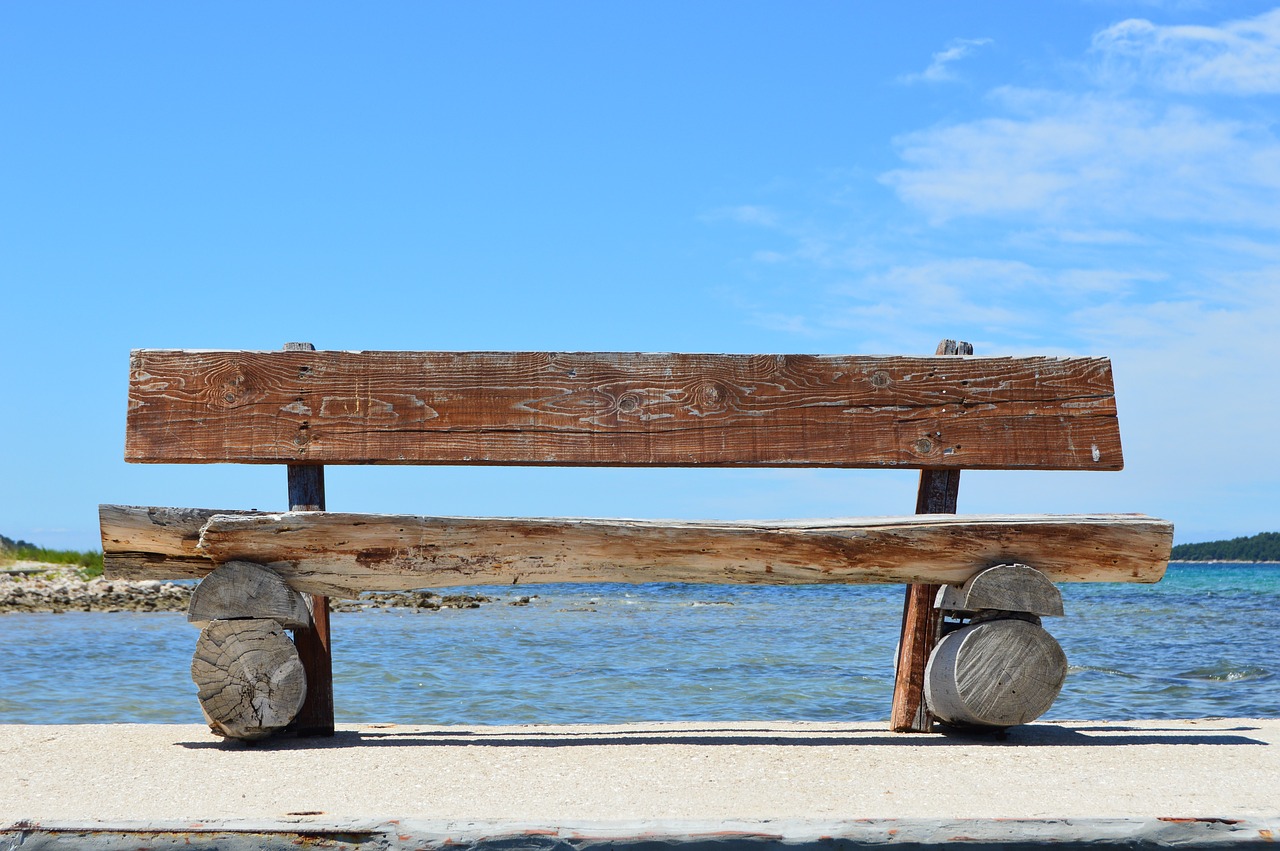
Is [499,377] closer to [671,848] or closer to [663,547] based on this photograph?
[663,547]

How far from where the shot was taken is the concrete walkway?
10.7 feet

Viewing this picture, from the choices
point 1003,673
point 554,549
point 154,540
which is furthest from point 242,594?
point 1003,673

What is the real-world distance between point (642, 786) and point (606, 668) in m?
7.43

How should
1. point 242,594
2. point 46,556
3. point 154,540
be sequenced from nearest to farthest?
point 242,594 → point 154,540 → point 46,556

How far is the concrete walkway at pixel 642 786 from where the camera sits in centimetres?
325

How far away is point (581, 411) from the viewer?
5578 millimetres

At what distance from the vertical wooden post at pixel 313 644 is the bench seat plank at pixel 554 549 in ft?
1.56

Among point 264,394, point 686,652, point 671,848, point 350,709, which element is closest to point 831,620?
point 686,652

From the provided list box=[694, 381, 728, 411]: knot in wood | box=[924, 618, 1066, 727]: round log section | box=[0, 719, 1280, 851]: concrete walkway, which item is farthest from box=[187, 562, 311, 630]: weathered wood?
box=[924, 618, 1066, 727]: round log section

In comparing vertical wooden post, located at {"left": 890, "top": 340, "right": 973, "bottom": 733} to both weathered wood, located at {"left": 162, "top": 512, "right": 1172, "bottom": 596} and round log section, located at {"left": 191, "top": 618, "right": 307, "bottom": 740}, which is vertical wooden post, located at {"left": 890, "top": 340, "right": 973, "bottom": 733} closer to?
weathered wood, located at {"left": 162, "top": 512, "right": 1172, "bottom": 596}

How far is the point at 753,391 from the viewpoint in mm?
5645

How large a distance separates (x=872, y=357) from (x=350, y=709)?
508cm

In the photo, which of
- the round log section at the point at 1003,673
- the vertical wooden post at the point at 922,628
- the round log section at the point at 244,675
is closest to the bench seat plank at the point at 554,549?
the round log section at the point at 244,675

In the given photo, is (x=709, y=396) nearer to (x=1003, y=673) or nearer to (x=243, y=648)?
(x=1003, y=673)
